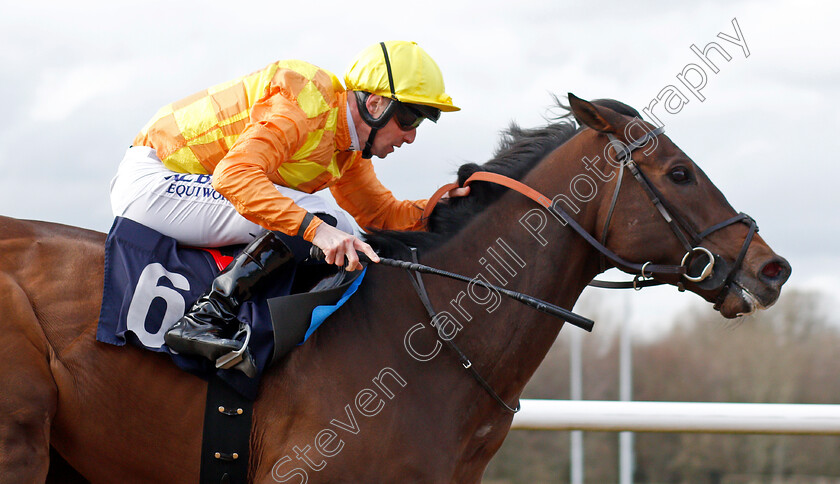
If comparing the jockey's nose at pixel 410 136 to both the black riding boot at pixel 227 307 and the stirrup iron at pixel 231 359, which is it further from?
the stirrup iron at pixel 231 359

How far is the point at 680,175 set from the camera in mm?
3133

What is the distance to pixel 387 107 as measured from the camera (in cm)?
326

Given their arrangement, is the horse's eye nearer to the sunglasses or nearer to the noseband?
the noseband

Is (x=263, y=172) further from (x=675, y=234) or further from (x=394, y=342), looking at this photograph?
(x=675, y=234)

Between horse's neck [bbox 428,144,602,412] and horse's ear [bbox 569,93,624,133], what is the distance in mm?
160

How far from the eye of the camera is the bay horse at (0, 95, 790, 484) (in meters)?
2.84

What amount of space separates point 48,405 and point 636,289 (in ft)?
7.29

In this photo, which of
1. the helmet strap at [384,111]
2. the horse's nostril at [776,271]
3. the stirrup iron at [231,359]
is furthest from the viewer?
the helmet strap at [384,111]

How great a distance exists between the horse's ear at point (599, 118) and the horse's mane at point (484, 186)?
0.15 meters

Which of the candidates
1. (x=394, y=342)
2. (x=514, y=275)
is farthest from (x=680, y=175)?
(x=394, y=342)

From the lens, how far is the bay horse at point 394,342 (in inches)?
112

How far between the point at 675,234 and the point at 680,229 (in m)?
0.03

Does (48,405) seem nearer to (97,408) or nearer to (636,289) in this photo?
(97,408)

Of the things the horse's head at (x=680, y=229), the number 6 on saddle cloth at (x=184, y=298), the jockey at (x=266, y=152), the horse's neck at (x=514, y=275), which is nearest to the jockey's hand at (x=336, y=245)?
the jockey at (x=266, y=152)
